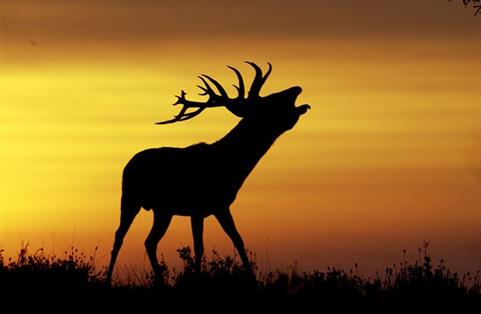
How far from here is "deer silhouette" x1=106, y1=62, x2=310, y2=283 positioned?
18062 mm

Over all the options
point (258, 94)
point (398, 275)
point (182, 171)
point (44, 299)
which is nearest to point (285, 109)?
point (258, 94)

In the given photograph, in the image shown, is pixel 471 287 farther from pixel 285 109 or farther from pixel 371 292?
pixel 285 109

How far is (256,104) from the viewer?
18391 mm

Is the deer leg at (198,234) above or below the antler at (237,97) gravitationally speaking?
below

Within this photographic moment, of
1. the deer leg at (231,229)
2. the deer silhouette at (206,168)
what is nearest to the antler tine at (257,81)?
the deer silhouette at (206,168)

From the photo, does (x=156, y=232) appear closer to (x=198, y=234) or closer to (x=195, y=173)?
(x=198, y=234)

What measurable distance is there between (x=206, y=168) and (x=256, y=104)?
1194 mm

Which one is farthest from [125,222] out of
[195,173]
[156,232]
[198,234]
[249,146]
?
[249,146]

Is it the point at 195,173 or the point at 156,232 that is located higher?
the point at 195,173

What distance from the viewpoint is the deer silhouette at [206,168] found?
18.1 m

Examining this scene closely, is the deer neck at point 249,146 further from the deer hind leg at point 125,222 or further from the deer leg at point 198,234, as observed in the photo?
the deer hind leg at point 125,222

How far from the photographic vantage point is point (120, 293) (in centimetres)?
1584

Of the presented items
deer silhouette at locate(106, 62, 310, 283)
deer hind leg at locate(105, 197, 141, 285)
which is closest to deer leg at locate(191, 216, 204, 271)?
deer silhouette at locate(106, 62, 310, 283)

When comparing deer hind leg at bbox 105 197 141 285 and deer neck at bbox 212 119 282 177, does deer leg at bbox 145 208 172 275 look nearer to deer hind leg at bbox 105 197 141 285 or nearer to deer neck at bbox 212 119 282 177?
deer hind leg at bbox 105 197 141 285
